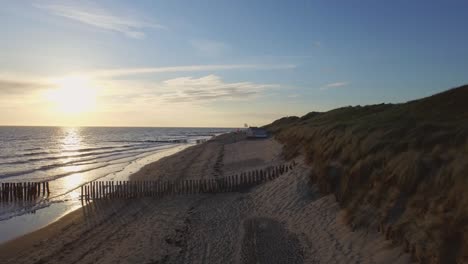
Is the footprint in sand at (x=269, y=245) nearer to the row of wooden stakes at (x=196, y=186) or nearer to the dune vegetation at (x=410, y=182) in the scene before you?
the dune vegetation at (x=410, y=182)

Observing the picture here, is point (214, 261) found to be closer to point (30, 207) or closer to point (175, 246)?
point (175, 246)

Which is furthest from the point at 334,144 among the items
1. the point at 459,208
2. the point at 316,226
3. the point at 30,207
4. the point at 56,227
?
the point at 30,207

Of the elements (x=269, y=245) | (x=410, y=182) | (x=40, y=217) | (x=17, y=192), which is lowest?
(x=40, y=217)

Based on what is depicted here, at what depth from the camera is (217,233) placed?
41.3ft

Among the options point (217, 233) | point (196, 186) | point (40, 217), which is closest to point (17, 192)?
A: point (40, 217)

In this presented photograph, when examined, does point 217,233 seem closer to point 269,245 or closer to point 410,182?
point 269,245

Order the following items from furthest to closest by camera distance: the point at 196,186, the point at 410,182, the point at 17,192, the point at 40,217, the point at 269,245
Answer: the point at 17,192, the point at 196,186, the point at 40,217, the point at 269,245, the point at 410,182

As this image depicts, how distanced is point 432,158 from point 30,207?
19.6m

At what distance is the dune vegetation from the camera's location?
7645 mm

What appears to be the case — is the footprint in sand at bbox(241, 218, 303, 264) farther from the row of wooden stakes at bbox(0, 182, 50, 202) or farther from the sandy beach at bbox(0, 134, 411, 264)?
the row of wooden stakes at bbox(0, 182, 50, 202)

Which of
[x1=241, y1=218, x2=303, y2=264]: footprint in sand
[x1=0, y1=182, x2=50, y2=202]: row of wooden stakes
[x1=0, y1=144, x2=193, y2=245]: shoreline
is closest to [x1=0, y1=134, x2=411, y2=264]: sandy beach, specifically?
[x1=241, y1=218, x2=303, y2=264]: footprint in sand

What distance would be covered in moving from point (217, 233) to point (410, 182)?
607 cm

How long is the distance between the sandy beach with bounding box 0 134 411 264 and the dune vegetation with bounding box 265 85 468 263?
1.59ft

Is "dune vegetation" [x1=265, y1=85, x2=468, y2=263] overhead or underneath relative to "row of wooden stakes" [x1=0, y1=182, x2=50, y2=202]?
overhead
